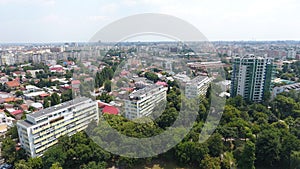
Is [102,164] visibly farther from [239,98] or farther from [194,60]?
[194,60]

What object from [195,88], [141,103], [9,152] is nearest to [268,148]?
[141,103]

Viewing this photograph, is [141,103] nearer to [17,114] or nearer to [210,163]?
[210,163]

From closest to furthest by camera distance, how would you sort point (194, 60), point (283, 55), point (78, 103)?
1. point (78, 103)
2. point (194, 60)
3. point (283, 55)

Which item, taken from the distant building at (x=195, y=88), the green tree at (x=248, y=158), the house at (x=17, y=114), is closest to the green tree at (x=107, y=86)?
the house at (x=17, y=114)

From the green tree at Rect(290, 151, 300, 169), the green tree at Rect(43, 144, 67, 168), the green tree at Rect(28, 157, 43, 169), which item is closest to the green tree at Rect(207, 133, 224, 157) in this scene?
the green tree at Rect(290, 151, 300, 169)

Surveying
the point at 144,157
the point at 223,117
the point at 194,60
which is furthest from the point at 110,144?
the point at 194,60

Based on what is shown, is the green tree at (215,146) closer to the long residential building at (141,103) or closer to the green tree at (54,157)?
the long residential building at (141,103)
